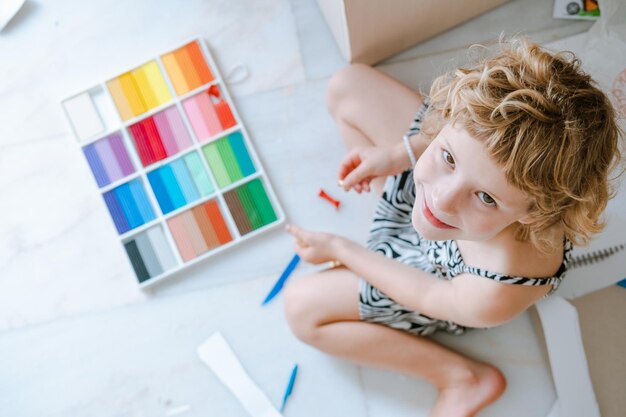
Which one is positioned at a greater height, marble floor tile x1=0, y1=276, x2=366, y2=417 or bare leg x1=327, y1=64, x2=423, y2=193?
bare leg x1=327, y1=64, x2=423, y2=193

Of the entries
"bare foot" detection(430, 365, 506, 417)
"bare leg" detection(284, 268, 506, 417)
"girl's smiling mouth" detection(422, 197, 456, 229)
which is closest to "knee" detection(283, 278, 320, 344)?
"bare leg" detection(284, 268, 506, 417)

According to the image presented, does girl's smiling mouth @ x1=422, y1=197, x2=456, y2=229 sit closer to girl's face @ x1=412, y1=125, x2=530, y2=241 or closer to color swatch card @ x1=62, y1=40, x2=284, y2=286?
girl's face @ x1=412, y1=125, x2=530, y2=241

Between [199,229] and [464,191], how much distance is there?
58 cm

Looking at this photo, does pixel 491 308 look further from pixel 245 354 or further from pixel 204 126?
pixel 204 126

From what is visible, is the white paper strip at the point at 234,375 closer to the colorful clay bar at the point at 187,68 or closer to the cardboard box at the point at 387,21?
the colorful clay bar at the point at 187,68

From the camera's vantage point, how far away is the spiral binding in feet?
3.11

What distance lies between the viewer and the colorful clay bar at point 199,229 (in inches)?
40.9

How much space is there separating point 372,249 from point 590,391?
1.41 feet

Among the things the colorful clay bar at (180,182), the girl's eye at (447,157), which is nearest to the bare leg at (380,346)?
the colorful clay bar at (180,182)

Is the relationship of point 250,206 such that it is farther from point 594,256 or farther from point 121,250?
point 594,256

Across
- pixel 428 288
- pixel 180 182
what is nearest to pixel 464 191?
pixel 428 288

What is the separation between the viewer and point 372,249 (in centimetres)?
93

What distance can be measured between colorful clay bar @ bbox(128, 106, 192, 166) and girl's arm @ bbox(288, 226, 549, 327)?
28cm

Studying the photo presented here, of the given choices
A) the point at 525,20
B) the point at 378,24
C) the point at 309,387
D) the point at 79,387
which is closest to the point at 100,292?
the point at 79,387
